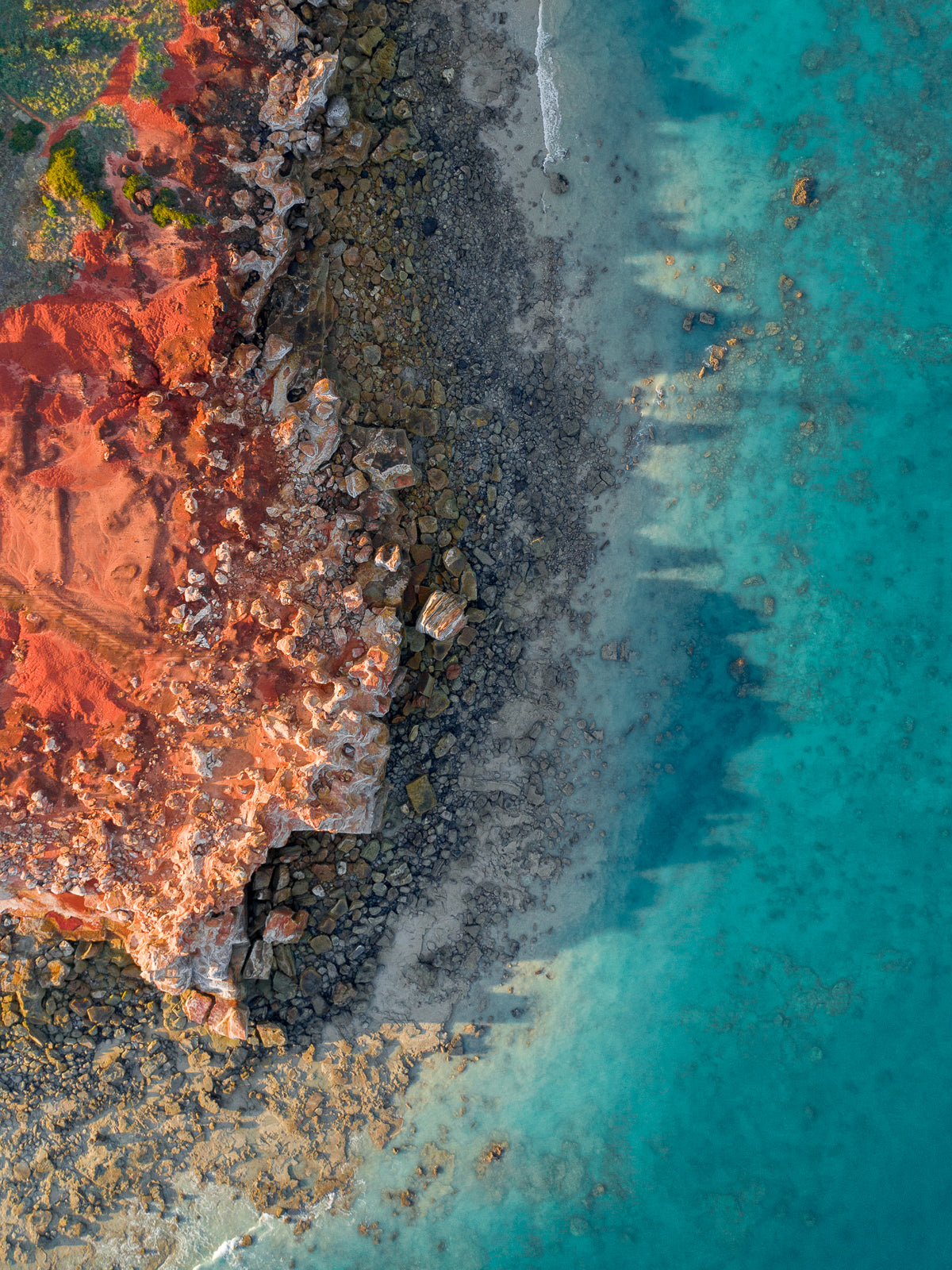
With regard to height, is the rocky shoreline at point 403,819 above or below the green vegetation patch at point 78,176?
below

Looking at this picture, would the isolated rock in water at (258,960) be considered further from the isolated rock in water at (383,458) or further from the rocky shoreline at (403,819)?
the isolated rock in water at (383,458)

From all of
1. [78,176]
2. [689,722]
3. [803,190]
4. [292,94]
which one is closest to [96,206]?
[78,176]

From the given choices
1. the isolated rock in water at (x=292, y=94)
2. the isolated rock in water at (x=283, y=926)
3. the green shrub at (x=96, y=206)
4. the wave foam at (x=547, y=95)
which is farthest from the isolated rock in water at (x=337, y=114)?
the isolated rock in water at (x=283, y=926)

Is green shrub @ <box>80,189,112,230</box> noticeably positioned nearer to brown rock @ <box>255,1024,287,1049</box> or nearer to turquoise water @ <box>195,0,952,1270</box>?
turquoise water @ <box>195,0,952,1270</box>

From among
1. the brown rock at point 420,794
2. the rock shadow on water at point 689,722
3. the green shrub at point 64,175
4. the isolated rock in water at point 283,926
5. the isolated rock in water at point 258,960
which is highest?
the green shrub at point 64,175

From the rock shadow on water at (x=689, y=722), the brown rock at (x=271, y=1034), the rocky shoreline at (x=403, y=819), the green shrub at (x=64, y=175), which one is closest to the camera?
the green shrub at (x=64, y=175)

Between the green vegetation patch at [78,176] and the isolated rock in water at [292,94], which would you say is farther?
the isolated rock in water at [292,94]

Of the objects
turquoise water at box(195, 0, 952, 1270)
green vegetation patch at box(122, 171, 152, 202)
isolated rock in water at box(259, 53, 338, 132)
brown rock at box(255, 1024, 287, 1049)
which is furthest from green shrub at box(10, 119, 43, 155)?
brown rock at box(255, 1024, 287, 1049)
